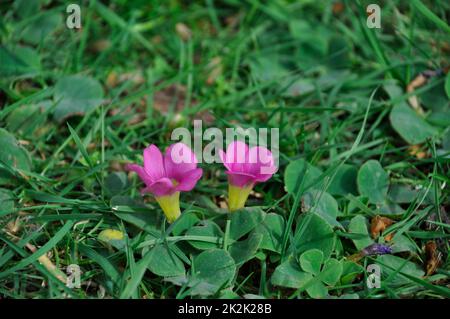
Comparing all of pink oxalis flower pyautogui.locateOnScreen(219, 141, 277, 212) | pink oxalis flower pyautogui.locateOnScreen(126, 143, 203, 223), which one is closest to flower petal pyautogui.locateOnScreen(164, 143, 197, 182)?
pink oxalis flower pyautogui.locateOnScreen(126, 143, 203, 223)

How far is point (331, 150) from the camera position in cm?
267

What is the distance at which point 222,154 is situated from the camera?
2170mm

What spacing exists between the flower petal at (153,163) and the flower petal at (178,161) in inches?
0.9

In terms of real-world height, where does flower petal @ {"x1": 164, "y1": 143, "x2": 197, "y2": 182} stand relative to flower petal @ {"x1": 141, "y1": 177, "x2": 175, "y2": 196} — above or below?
above

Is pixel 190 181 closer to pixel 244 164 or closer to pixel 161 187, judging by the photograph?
pixel 161 187

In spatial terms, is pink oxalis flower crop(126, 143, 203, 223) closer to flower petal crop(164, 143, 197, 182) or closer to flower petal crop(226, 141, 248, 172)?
flower petal crop(164, 143, 197, 182)

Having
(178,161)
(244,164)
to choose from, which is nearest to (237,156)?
(244,164)

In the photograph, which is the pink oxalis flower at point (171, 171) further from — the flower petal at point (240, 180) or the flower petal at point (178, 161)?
the flower petal at point (240, 180)

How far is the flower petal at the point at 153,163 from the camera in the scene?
7.15ft

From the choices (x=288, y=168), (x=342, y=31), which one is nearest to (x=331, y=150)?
(x=288, y=168)

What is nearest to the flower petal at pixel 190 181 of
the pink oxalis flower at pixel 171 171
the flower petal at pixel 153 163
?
the pink oxalis flower at pixel 171 171

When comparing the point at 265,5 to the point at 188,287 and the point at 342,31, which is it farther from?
the point at 188,287

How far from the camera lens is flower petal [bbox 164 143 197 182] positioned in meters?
2.19

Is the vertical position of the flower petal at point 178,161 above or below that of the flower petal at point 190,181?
above
